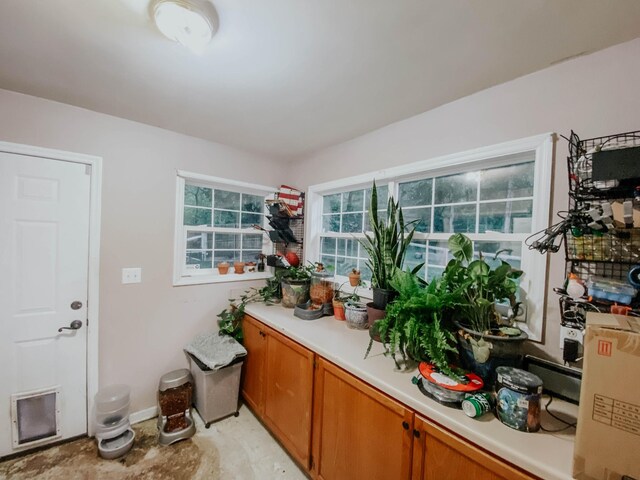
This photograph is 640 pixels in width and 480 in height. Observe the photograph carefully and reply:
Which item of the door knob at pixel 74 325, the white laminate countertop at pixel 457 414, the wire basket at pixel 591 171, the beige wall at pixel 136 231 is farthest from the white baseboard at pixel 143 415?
the wire basket at pixel 591 171

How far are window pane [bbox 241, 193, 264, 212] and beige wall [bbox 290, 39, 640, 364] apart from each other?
167cm

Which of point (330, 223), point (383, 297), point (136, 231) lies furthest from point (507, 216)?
point (136, 231)

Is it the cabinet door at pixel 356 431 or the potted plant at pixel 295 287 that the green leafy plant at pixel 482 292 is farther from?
the potted plant at pixel 295 287

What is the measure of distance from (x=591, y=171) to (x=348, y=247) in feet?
5.63

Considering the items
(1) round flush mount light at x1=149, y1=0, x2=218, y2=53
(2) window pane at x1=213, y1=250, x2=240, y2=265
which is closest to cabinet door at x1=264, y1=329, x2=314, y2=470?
(2) window pane at x1=213, y1=250, x2=240, y2=265

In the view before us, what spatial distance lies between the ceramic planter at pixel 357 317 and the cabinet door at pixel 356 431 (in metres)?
0.45

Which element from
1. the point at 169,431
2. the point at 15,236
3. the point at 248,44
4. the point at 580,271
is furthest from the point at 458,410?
the point at 15,236

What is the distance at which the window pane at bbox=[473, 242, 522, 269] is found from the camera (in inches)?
57.2

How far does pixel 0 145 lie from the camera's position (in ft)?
5.21

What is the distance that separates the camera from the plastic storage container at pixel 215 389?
6.52 ft

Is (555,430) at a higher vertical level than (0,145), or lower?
lower

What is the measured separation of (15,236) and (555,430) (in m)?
3.05

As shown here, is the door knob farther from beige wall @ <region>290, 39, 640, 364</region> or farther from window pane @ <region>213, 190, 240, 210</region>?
beige wall @ <region>290, 39, 640, 364</region>

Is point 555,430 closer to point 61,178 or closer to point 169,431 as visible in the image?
point 169,431
